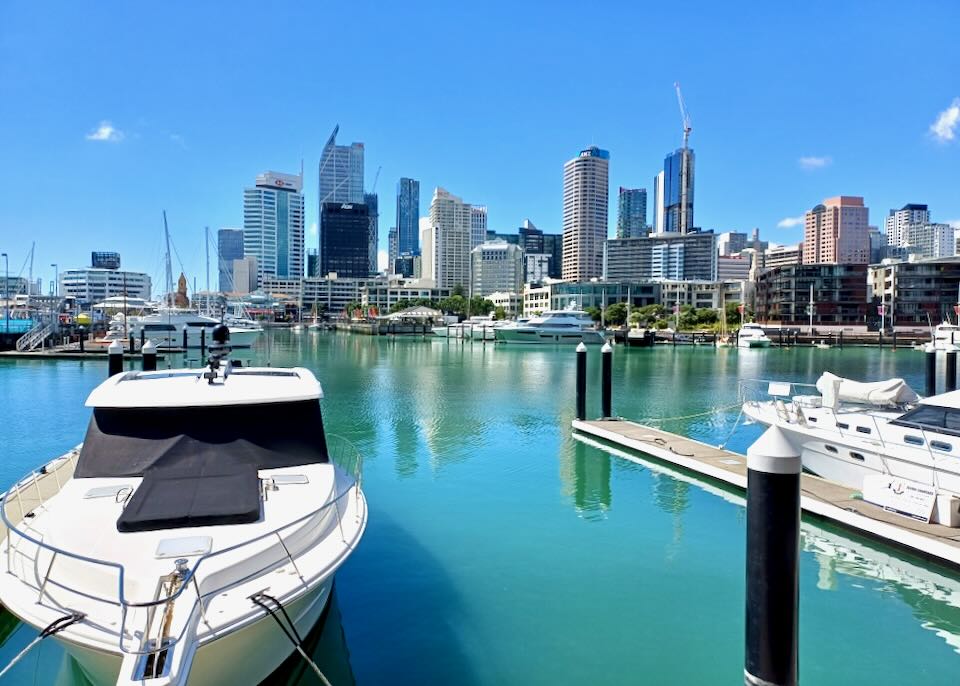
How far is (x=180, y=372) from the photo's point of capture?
1162cm

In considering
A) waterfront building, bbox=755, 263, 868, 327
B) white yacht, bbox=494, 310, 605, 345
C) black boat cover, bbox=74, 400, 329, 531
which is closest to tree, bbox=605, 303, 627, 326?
white yacht, bbox=494, 310, 605, 345

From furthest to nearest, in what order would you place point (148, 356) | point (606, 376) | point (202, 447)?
point (148, 356) < point (606, 376) < point (202, 447)

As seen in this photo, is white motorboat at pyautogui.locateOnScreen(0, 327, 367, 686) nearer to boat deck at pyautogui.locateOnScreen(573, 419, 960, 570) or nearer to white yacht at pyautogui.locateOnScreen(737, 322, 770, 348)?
boat deck at pyautogui.locateOnScreen(573, 419, 960, 570)

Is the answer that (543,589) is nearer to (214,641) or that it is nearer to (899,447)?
(214,641)

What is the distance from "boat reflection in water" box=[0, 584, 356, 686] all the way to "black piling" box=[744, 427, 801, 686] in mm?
5091

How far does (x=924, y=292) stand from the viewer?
120 m

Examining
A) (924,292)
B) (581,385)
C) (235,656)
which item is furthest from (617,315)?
(235,656)

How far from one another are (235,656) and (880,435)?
14671mm

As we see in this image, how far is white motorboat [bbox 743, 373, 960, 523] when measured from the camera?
1357cm

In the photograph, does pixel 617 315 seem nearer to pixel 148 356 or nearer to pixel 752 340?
pixel 752 340

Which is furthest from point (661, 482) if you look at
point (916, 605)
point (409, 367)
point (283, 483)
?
point (409, 367)

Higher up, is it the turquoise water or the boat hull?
the boat hull

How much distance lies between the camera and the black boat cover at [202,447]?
7969 millimetres

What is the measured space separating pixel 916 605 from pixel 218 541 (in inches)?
423
